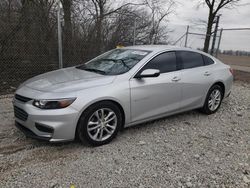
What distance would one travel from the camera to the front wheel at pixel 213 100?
447cm

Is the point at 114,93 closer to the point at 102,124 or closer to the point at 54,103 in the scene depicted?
the point at 102,124

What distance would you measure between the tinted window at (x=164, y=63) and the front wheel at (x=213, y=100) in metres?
1.13

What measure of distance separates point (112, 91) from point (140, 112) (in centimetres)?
64

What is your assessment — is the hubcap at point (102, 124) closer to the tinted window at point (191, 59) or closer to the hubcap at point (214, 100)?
the tinted window at point (191, 59)

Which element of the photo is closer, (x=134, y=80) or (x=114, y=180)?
(x=114, y=180)

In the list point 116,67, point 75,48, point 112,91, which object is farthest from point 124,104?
point 75,48

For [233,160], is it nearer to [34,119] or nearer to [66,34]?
[34,119]

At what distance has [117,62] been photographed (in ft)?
12.3

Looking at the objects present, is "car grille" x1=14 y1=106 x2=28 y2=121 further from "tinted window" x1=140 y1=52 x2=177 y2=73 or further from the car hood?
"tinted window" x1=140 y1=52 x2=177 y2=73

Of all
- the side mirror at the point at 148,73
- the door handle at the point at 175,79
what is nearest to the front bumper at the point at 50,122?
the side mirror at the point at 148,73

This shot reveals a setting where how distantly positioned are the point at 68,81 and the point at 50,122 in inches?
26.9

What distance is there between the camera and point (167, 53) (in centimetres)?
387

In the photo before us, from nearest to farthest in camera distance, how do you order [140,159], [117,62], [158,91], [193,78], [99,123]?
[140,159] → [99,123] → [158,91] → [117,62] → [193,78]

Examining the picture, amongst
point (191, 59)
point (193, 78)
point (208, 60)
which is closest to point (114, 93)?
point (193, 78)
